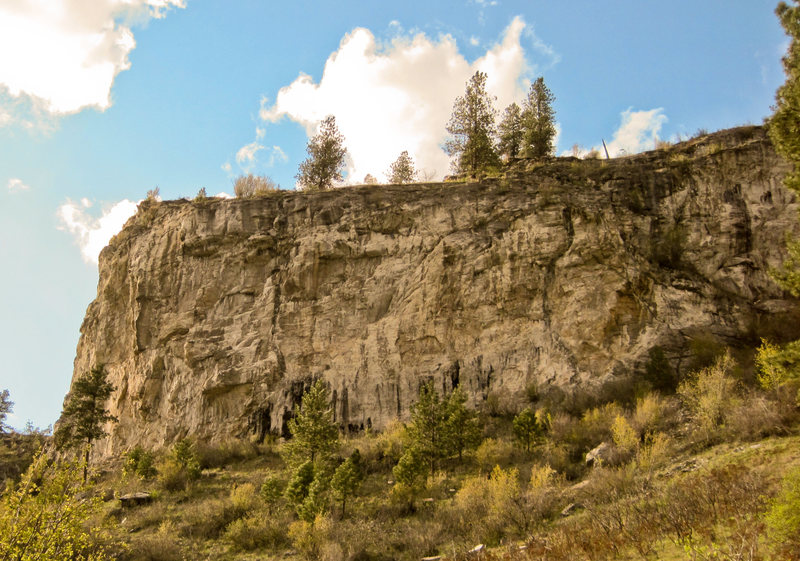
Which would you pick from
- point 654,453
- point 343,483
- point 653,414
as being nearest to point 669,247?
point 653,414

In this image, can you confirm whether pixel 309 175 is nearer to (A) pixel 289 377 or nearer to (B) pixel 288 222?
(B) pixel 288 222

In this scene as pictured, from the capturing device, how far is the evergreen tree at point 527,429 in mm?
20547

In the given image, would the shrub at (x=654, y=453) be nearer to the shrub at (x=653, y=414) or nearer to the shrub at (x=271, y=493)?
the shrub at (x=653, y=414)

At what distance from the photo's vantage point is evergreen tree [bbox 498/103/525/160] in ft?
134

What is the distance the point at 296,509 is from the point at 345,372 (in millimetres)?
9339

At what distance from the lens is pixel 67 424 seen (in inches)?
1037

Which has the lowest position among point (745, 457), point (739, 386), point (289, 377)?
point (745, 457)

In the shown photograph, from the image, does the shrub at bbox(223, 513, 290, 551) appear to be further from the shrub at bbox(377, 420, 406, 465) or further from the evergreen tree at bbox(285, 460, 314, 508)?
the shrub at bbox(377, 420, 406, 465)

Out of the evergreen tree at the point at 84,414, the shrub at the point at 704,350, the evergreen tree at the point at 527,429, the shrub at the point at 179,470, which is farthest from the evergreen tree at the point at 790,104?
the evergreen tree at the point at 84,414

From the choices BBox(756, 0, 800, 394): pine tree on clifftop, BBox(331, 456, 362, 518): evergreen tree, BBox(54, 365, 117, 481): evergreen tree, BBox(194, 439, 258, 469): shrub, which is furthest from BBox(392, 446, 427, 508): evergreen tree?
BBox(54, 365, 117, 481): evergreen tree

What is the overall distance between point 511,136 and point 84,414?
32422 millimetres

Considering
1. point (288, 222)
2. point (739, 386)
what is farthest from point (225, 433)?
point (739, 386)

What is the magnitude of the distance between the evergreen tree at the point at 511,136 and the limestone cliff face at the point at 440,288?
30.2 feet

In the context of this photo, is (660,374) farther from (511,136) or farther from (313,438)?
(511,136)
